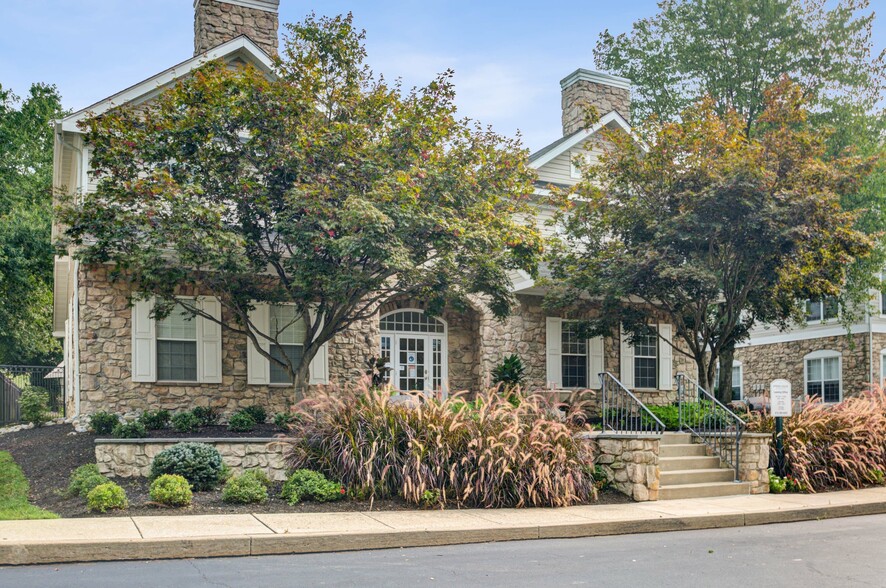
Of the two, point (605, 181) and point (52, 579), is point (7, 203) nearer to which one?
point (605, 181)

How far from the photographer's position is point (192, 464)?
36.4 ft

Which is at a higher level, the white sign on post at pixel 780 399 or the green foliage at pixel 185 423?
the white sign on post at pixel 780 399

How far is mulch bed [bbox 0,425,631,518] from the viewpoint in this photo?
10.1 m

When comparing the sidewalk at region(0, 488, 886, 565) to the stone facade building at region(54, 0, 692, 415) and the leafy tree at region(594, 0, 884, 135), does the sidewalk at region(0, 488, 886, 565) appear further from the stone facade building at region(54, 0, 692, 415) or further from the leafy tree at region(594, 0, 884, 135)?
the leafy tree at region(594, 0, 884, 135)

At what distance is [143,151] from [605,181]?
8.98 metres

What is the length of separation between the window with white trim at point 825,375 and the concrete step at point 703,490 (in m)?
16.4

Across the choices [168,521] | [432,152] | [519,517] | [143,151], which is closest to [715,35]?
[432,152]

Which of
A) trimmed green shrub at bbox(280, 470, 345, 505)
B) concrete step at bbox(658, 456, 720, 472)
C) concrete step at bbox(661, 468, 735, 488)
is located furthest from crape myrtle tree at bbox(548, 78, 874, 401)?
trimmed green shrub at bbox(280, 470, 345, 505)

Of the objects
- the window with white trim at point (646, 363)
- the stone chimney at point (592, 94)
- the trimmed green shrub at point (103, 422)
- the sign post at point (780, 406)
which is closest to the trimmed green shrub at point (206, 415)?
the trimmed green shrub at point (103, 422)

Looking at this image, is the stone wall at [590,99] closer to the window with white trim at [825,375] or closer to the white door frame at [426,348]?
the white door frame at [426,348]

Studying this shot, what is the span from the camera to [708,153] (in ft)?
53.8

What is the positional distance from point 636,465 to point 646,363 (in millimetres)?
9507

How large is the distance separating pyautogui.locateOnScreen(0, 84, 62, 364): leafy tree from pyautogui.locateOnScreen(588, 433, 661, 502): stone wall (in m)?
20.4

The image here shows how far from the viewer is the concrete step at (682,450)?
13.5 metres
